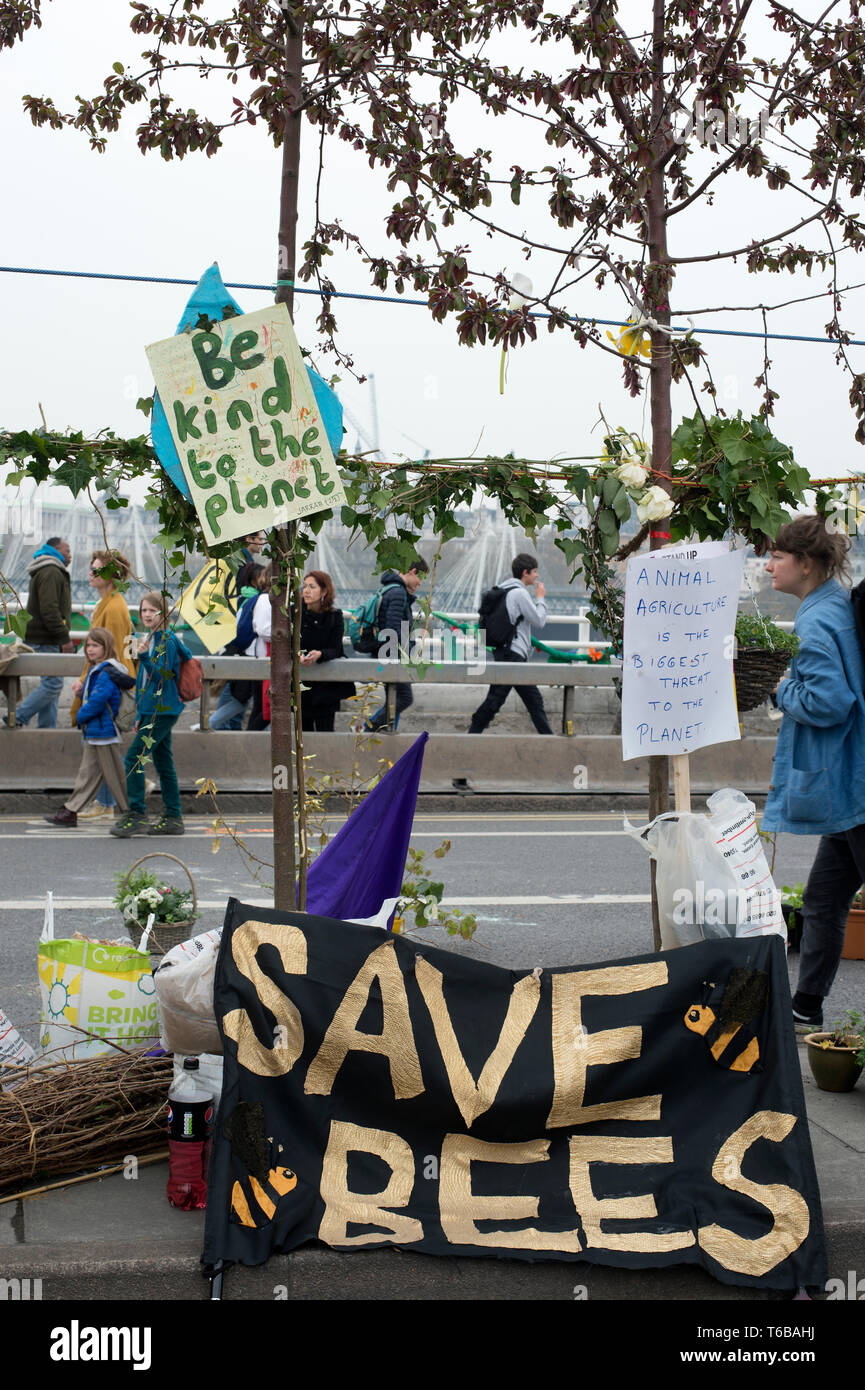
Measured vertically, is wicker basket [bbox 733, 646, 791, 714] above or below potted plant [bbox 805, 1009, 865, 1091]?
above

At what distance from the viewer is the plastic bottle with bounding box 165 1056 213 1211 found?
10.9ft

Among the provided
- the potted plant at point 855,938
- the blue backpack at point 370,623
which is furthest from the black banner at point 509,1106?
the blue backpack at point 370,623

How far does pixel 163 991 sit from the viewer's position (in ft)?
11.4

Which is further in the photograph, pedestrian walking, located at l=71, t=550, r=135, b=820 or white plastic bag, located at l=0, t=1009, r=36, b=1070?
pedestrian walking, located at l=71, t=550, r=135, b=820

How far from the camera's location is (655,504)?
3.95m

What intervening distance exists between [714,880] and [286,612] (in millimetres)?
1498

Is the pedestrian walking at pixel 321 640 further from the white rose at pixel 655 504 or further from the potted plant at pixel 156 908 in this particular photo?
the white rose at pixel 655 504

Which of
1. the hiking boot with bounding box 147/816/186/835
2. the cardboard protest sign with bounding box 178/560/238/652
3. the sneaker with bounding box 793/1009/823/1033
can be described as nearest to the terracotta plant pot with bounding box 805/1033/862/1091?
the sneaker with bounding box 793/1009/823/1033

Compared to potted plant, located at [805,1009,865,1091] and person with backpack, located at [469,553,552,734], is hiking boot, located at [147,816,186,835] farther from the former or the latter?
potted plant, located at [805,1009,865,1091]

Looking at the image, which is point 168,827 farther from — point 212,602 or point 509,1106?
point 509,1106

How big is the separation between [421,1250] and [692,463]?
2510 mm

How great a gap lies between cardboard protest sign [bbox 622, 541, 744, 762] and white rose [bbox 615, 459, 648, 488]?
0.73 ft
